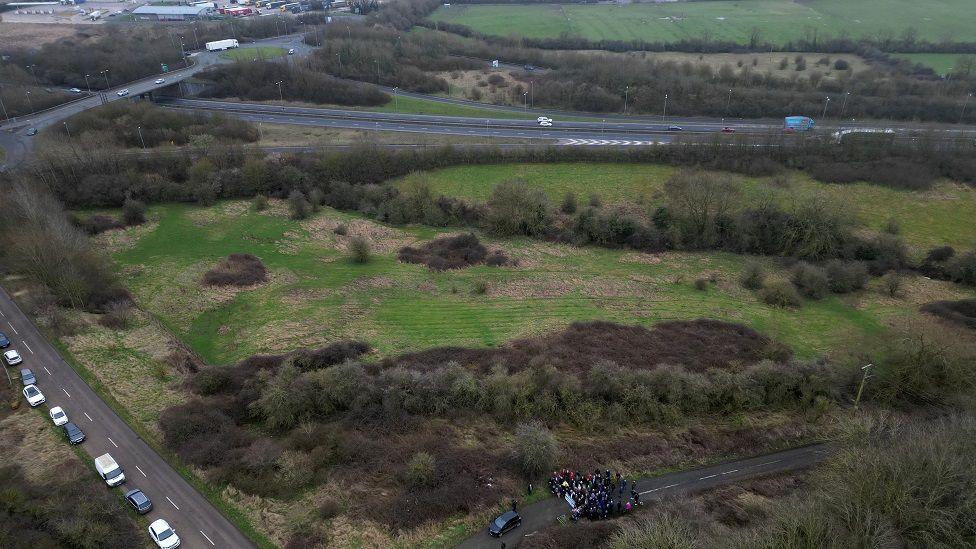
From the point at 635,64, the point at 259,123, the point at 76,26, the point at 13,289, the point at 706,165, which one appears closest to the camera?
the point at 13,289

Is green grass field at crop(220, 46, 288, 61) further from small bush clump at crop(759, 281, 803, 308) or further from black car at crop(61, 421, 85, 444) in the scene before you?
small bush clump at crop(759, 281, 803, 308)

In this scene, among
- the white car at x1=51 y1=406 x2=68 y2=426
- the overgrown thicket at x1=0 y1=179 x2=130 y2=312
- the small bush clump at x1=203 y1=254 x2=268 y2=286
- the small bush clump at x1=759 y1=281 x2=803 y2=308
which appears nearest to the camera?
the white car at x1=51 y1=406 x2=68 y2=426

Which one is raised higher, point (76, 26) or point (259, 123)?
point (76, 26)

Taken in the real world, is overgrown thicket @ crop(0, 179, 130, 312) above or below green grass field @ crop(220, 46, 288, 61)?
below

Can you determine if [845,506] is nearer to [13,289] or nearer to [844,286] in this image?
[844,286]

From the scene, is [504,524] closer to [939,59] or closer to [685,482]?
[685,482]

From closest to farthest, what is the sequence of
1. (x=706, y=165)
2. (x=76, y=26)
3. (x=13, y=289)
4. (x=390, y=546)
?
(x=390, y=546)
(x=13, y=289)
(x=706, y=165)
(x=76, y=26)

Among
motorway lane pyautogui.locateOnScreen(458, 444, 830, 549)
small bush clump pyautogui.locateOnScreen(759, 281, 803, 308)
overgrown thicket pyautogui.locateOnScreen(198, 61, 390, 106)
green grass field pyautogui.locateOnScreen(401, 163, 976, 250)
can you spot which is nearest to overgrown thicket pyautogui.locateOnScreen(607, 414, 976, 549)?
motorway lane pyautogui.locateOnScreen(458, 444, 830, 549)

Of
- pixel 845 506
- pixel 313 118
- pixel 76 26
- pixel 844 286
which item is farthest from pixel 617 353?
pixel 76 26
